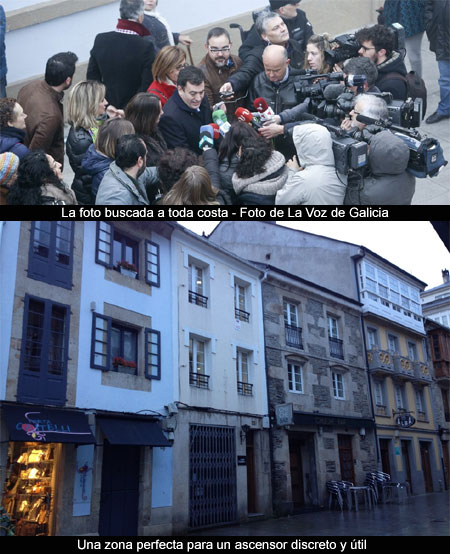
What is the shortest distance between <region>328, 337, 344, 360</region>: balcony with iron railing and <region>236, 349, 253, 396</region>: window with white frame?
74.0 inches

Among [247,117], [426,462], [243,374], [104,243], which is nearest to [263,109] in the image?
[247,117]

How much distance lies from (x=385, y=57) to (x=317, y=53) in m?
0.93

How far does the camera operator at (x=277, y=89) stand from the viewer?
7.84 metres

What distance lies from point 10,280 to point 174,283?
262cm

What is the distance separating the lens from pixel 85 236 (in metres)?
8.80

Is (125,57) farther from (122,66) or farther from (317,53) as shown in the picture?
(317,53)

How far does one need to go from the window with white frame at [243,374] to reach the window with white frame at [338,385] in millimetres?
1889

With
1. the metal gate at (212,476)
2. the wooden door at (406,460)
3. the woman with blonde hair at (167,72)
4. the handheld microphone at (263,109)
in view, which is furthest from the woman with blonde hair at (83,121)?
the wooden door at (406,460)

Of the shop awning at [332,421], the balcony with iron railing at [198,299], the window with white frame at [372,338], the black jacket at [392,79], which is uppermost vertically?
the black jacket at [392,79]

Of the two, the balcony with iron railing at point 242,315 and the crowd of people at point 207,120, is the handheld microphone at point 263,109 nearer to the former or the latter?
the crowd of people at point 207,120

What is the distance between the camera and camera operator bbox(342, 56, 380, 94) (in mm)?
7898

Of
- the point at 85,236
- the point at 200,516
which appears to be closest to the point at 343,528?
the point at 200,516

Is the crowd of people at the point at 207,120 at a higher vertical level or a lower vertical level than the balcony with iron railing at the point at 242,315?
higher

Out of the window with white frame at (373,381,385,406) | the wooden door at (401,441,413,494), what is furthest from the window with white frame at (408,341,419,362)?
the wooden door at (401,441,413,494)
